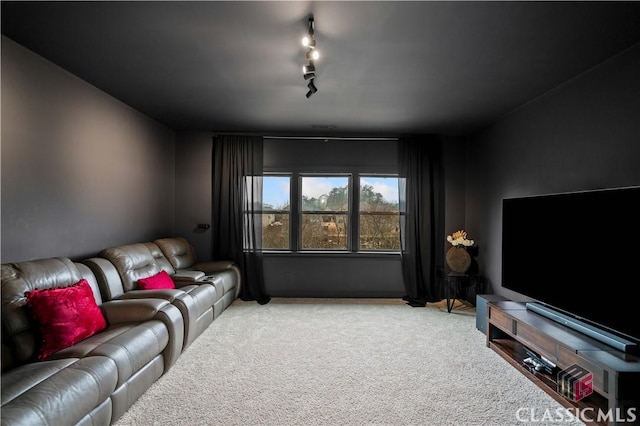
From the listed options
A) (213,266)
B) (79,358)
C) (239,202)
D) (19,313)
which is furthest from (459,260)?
(19,313)

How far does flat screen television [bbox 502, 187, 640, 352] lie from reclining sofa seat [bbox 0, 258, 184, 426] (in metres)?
3.21

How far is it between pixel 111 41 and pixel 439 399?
11.7ft

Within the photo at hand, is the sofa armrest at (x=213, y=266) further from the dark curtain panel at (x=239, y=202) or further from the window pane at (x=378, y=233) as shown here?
the window pane at (x=378, y=233)

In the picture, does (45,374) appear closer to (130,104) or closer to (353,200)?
(130,104)

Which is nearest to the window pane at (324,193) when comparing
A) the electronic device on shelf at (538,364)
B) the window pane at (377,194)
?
the window pane at (377,194)

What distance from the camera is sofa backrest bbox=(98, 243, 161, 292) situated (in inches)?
134

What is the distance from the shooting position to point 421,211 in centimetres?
529

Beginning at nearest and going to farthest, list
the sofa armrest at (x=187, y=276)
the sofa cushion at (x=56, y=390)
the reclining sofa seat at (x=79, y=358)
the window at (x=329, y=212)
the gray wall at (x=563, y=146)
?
the sofa cushion at (x=56, y=390)
the reclining sofa seat at (x=79, y=358)
the gray wall at (x=563, y=146)
the sofa armrest at (x=187, y=276)
the window at (x=329, y=212)

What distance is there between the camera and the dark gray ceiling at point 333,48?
2.12m

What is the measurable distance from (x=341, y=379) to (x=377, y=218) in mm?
3166

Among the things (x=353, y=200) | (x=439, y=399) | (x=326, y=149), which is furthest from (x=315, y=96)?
(x=439, y=399)

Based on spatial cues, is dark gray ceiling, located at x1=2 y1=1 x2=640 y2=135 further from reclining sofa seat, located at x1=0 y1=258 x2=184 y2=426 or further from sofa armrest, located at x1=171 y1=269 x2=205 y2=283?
sofa armrest, located at x1=171 y1=269 x2=205 y2=283

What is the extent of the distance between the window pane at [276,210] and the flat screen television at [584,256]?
3.26 meters

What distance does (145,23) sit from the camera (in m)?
2.29
